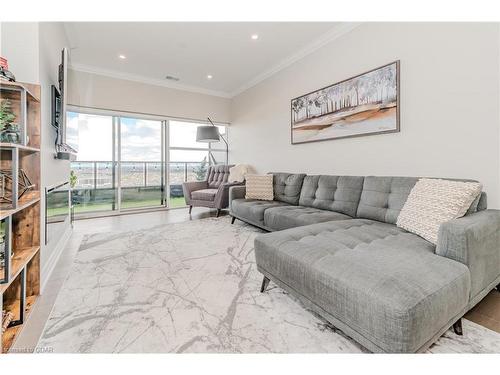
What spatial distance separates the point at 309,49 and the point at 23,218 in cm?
374

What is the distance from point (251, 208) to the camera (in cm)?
304

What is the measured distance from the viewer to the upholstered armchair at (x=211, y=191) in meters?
4.05

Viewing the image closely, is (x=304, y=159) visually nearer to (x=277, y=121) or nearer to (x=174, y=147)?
(x=277, y=121)

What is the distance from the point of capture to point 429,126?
7.23 feet

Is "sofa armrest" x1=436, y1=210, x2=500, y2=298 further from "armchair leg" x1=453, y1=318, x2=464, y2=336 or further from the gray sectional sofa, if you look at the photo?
"armchair leg" x1=453, y1=318, x2=464, y2=336

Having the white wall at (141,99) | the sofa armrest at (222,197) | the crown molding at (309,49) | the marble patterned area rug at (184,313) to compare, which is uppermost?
the crown molding at (309,49)

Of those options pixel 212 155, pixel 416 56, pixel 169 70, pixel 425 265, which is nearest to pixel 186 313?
pixel 425 265

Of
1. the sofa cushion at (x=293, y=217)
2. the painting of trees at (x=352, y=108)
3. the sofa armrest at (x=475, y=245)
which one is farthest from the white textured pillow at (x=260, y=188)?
the sofa armrest at (x=475, y=245)

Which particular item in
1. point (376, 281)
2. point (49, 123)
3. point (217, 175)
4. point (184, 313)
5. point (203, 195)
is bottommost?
point (184, 313)

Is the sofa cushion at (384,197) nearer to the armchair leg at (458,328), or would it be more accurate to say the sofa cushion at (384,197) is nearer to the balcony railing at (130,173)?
the armchair leg at (458,328)

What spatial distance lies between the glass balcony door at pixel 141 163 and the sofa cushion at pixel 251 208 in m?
2.50

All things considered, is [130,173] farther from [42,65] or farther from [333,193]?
[333,193]

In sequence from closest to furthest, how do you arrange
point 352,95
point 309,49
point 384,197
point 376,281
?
point 376,281
point 384,197
point 352,95
point 309,49

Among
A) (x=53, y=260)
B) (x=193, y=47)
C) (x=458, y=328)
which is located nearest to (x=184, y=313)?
(x=458, y=328)
